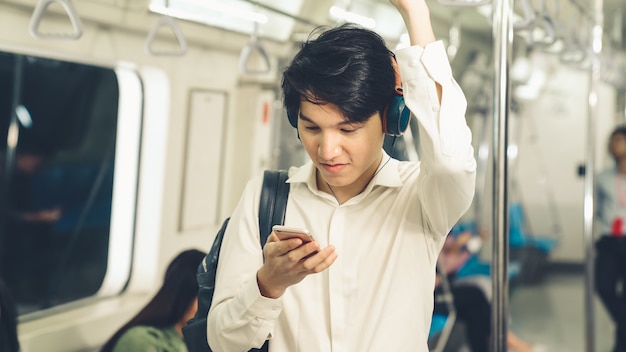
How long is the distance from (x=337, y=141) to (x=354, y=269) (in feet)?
1.07

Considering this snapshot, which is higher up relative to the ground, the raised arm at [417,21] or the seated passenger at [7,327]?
the raised arm at [417,21]

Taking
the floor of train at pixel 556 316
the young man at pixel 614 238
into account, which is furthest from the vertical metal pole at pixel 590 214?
the young man at pixel 614 238

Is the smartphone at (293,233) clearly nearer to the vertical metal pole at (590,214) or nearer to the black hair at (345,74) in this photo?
the black hair at (345,74)

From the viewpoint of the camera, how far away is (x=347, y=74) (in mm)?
1418

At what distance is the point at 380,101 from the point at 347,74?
0.10 m

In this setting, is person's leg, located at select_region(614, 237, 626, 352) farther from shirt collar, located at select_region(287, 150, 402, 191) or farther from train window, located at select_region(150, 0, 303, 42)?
shirt collar, located at select_region(287, 150, 402, 191)

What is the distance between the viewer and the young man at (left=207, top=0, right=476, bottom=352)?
1365 mm

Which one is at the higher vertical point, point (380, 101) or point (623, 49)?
point (623, 49)

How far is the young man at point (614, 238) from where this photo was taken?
19.6 feet

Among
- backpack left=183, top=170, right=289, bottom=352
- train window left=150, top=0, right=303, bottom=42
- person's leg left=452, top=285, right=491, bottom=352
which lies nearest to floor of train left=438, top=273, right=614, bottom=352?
person's leg left=452, top=285, right=491, bottom=352

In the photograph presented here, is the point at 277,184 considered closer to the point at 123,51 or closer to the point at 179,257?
the point at 179,257

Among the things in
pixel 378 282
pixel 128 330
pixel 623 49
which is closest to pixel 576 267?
pixel 623 49

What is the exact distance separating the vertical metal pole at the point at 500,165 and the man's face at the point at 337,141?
72 centimetres

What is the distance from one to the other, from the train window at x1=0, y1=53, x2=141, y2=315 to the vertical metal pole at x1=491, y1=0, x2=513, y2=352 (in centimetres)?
197
